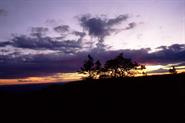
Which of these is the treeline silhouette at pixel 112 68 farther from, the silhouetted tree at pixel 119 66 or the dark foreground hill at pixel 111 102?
the dark foreground hill at pixel 111 102

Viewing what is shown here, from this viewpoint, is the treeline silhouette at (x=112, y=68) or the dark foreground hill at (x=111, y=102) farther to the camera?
the treeline silhouette at (x=112, y=68)

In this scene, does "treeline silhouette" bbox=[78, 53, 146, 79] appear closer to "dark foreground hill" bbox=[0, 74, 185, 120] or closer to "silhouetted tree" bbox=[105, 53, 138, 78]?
"silhouetted tree" bbox=[105, 53, 138, 78]

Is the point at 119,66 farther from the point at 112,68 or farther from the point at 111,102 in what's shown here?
the point at 111,102

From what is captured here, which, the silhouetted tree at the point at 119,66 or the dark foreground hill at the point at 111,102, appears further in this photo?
the silhouetted tree at the point at 119,66

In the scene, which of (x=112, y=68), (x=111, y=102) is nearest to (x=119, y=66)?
(x=112, y=68)

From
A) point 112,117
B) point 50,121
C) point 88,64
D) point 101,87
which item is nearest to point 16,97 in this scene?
point 50,121

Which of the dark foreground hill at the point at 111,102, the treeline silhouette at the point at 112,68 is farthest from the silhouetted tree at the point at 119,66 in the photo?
the dark foreground hill at the point at 111,102

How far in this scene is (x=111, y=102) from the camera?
14.5 m

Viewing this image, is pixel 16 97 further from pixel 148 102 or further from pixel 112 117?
pixel 148 102

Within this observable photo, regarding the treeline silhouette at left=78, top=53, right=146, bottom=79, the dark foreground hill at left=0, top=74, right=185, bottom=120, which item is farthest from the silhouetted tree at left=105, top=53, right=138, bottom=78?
the dark foreground hill at left=0, top=74, right=185, bottom=120

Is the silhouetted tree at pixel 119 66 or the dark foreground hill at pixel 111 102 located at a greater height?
the silhouetted tree at pixel 119 66

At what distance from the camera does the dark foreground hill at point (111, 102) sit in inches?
529

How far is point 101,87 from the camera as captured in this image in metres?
16.2

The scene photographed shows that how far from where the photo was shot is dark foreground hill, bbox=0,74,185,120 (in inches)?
529
